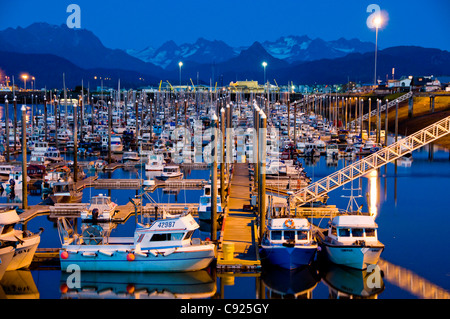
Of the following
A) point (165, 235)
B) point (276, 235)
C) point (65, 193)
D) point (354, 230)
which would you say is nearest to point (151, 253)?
point (165, 235)

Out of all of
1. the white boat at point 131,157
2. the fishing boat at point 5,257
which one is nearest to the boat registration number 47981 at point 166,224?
the fishing boat at point 5,257

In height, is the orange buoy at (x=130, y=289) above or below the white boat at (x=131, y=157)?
below

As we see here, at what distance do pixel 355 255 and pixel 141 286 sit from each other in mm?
9907

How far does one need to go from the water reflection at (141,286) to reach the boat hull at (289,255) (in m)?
2.99

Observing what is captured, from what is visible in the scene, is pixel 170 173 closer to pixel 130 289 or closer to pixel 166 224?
pixel 166 224

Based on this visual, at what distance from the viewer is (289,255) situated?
1223 inches

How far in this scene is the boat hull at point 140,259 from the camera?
30609 mm

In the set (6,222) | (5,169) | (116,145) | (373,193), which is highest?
(116,145)

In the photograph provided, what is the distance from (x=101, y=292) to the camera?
2941 centimetres

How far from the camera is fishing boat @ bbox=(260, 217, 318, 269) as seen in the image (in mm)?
30969

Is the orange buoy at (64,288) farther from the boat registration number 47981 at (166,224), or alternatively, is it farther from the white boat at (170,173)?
the white boat at (170,173)

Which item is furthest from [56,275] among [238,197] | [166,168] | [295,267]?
[166,168]

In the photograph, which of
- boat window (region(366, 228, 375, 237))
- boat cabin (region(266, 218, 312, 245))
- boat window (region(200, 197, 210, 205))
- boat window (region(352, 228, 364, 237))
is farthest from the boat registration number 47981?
boat window (region(200, 197, 210, 205))
